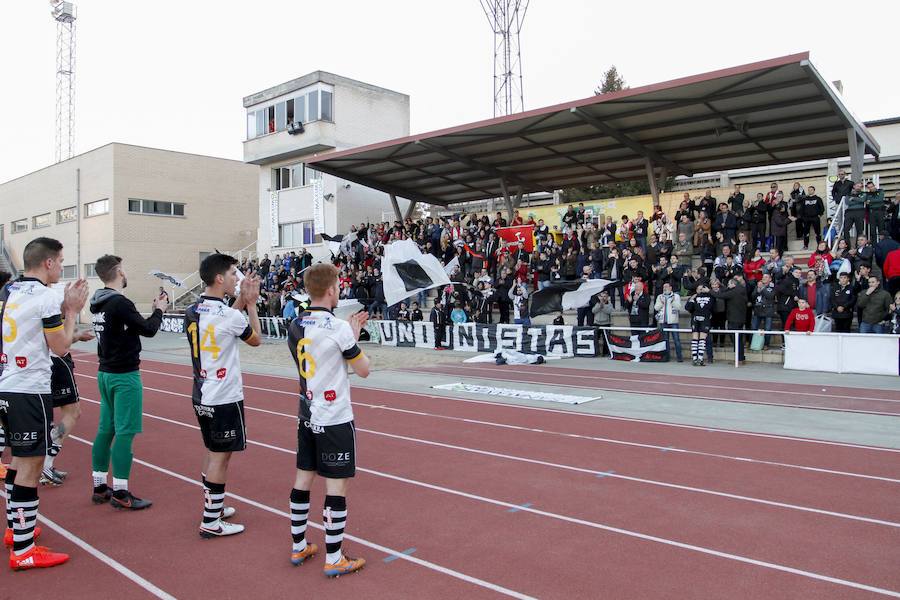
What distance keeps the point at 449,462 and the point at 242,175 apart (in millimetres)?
42677

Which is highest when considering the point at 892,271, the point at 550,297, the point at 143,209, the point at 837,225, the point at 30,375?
the point at 143,209

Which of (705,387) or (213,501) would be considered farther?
(705,387)

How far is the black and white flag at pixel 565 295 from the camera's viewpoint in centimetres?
1803

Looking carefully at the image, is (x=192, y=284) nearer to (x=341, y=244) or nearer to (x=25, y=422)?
(x=341, y=244)

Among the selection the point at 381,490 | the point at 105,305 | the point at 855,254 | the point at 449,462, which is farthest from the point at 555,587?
the point at 855,254

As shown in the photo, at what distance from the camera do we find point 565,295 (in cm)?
1842

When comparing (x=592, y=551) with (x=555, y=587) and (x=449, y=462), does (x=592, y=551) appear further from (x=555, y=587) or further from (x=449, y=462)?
(x=449, y=462)

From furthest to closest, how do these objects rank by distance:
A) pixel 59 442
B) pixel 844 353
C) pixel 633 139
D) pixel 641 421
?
pixel 633 139, pixel 844 353, pixel 641 421, pixel 59 442

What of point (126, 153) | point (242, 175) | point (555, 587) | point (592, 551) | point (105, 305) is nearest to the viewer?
point (555, 587)

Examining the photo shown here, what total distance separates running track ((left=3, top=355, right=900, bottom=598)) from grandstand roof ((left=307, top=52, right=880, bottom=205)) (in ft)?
41.5

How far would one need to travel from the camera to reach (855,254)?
15.2 metres

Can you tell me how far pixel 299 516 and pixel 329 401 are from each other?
0.84 m

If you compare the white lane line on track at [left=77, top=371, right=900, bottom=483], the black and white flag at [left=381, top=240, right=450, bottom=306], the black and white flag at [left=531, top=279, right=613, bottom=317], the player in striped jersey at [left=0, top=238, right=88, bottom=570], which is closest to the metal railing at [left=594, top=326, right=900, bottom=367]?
the black and white flag at [left=531, top=279, right=613, bottom=317]

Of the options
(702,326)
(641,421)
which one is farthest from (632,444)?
(702,326)
